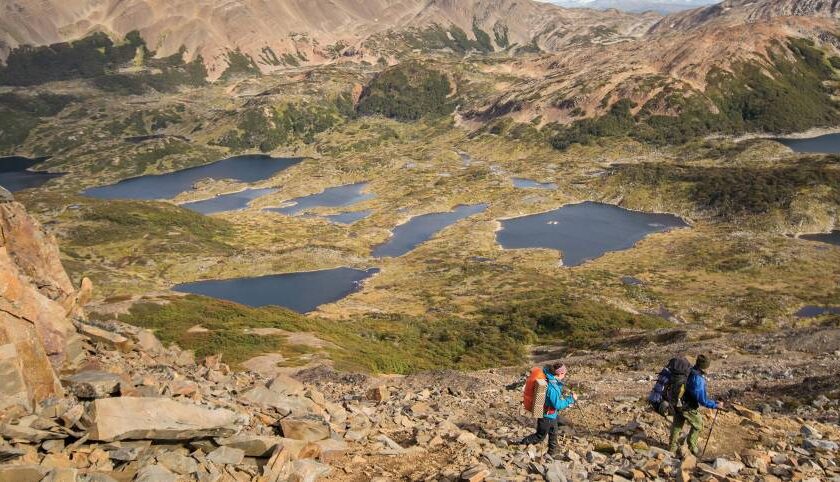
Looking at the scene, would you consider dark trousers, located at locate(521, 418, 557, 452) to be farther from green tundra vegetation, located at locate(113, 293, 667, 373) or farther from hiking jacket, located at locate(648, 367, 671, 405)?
green tundra vegetation, located at locate(113, 293, 667, 373)

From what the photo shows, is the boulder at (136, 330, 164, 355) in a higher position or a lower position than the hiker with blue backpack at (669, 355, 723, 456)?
lower

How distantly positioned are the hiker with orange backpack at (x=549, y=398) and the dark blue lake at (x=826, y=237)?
180m

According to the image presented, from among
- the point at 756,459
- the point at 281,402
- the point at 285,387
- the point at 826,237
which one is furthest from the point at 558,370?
the point at 826,237

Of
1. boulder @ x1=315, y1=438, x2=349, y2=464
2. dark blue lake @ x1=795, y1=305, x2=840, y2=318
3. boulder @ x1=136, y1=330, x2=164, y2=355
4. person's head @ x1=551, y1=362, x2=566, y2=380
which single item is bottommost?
dark blue lake @ x1=795, y1=305, x2=840, y2=318

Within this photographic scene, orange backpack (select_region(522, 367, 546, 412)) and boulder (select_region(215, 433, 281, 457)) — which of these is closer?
boulder (select_region(215, 433, 281, 457))

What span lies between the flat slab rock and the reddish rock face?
2.81m

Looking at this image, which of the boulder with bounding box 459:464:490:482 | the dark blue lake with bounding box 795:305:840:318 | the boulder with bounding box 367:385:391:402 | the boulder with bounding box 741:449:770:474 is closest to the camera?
the boulder with bounding box 459:464:490:482

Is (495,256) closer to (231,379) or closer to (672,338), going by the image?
(672,338)

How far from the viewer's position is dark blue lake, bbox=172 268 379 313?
14450 cm

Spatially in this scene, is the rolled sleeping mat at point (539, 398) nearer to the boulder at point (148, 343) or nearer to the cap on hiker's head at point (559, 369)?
the cap on hiker's head at point (559, 369)

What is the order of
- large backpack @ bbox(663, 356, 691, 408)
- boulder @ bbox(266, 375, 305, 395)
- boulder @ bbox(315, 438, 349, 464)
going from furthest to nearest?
boulder @ bbox(266, 375, 305, 395), large backpack @ bbox(663, 356, 691, 408), boulder @ bbox(315, 438, 349, 464)

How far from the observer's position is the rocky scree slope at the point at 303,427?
1720 centimetres

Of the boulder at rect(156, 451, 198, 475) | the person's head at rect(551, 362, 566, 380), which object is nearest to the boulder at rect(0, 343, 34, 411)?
the boulder at rect(156, 451, 198, 475)

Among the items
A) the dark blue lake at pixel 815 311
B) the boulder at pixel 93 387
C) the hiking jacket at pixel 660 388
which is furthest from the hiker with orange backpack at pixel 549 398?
the dark blue lake at pixel 815 311
